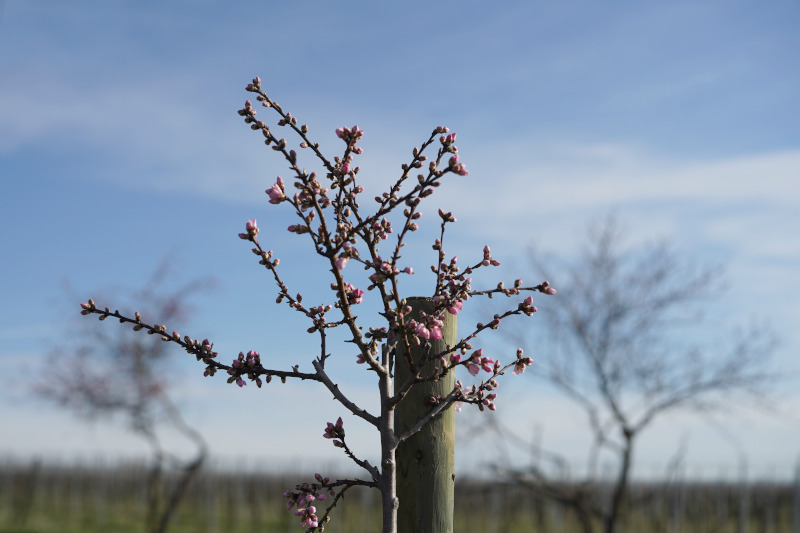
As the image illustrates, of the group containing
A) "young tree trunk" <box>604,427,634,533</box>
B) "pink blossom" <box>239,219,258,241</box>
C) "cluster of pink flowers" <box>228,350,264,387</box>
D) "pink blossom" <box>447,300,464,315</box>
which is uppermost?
"pink blossom" <box>239,219,258,241</box>

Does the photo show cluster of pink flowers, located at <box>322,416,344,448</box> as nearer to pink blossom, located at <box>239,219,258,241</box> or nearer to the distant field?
pink blossom, located at <box>239,219,258,241</box>

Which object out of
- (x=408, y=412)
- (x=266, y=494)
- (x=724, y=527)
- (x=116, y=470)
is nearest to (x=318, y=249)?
(x=408, y=412)

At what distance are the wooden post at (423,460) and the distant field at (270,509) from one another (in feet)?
43.5

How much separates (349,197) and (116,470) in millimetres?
31169

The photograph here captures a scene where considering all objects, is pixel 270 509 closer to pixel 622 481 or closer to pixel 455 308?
pixel 622 481

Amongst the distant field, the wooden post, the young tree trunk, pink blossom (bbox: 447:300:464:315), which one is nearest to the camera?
pink blossom (bbox: 447:300:464:315)

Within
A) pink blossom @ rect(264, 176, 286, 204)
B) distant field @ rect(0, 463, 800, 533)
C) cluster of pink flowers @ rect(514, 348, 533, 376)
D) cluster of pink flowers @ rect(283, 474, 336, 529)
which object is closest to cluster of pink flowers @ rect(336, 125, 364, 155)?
pink blossom @ rect(264, 176, 286, 204)

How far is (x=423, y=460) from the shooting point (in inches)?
131

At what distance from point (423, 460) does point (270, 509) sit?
81.9ft

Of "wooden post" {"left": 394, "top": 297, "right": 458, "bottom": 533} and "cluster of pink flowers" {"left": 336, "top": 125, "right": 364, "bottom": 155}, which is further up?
"cluster of pink flowers" {"left": 336, "top": 125, "right": 364, "bottom": 155}

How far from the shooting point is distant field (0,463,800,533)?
19188mm

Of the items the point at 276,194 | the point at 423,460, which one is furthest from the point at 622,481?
the point at 276,194

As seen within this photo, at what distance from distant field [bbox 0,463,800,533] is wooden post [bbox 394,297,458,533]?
43.5 feet

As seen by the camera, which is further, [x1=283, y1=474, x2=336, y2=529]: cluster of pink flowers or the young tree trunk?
the young tree trunk
